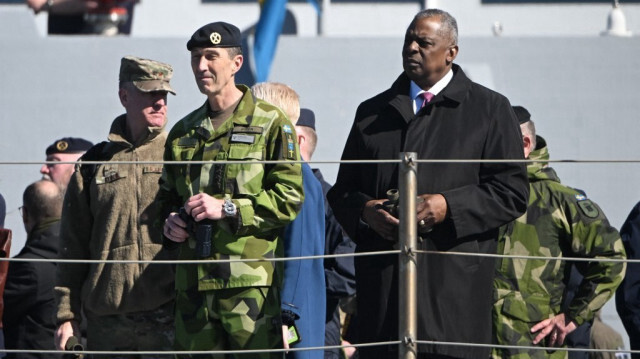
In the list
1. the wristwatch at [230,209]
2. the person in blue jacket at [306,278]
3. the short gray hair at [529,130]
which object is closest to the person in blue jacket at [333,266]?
the person in blue jacket at [306,278]

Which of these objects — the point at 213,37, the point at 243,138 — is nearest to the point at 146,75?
the point at 213,37

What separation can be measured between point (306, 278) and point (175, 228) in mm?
465

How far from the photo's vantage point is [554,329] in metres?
3.62

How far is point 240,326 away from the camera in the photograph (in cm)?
300

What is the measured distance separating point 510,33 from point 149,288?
545 cm

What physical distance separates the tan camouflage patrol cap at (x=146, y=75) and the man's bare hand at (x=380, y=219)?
0.84 m

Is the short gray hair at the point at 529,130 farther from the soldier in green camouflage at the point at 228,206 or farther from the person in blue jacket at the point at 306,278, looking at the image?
the soldier in green camouflage at the point at 228,206

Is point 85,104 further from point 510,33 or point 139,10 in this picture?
point 510,33

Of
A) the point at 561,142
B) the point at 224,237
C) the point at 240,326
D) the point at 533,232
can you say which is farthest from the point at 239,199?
the point at 561,142

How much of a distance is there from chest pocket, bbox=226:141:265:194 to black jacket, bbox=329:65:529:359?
234 mm

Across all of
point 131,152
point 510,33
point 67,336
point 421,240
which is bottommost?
point 67,336

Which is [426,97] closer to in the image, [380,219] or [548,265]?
[380,219]

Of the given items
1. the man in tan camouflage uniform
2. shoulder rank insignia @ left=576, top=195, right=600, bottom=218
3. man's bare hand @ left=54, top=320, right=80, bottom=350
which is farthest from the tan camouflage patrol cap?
shoulder rank insignia @ left=576, top=195, right=600, bottom=218

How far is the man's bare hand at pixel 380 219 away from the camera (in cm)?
300
